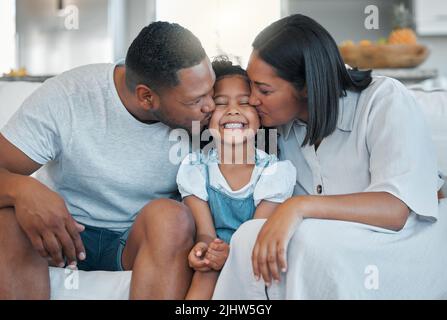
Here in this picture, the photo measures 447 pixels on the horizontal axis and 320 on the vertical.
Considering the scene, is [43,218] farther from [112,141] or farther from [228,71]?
[228,71]

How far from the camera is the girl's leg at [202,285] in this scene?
4.17ft

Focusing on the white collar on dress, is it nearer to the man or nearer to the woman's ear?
the woman's ear

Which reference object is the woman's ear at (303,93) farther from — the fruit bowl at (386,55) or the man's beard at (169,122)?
the fruit bowl at (386,55)

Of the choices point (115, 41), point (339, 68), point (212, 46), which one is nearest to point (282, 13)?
point (212, 46)

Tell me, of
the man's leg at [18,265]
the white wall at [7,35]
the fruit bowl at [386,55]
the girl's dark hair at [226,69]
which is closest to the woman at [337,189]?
the girl's dark hair at [226,69]

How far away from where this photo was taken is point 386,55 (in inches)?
133

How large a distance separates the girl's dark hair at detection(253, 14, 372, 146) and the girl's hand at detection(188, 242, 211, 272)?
39 centimetres

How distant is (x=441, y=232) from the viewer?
1.32 metres

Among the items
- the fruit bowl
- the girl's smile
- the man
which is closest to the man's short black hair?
the man

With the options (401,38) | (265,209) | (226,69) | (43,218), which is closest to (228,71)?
(226,69)

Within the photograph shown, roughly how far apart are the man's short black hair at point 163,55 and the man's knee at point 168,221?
323 mm

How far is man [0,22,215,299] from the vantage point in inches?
55.6
